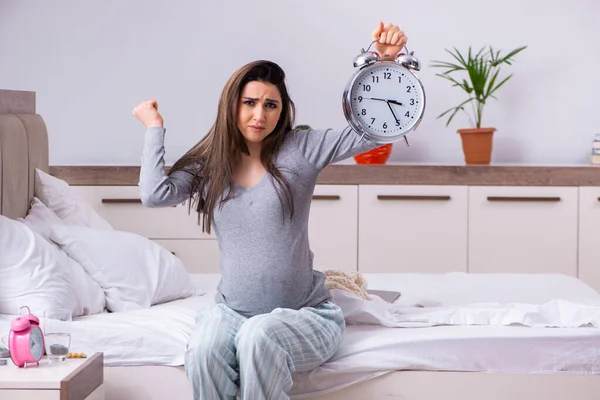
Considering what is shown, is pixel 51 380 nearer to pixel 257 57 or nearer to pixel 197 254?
pixel 197 254

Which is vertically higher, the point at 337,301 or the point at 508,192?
the point at 508,192

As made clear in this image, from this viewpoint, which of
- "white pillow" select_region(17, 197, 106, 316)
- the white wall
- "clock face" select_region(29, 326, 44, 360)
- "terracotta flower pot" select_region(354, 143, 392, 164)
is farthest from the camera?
the white wall

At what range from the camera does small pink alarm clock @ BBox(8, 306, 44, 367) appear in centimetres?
200

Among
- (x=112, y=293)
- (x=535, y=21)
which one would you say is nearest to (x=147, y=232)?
(x=112, y=293)

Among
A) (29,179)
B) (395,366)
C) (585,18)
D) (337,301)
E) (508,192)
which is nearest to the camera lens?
(395,366)

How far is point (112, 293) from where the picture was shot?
2.57 meters

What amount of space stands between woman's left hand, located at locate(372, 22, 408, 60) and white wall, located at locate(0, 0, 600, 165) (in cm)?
230

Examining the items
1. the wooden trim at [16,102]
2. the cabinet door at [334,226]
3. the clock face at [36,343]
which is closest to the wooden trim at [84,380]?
the clock face at [36,343]

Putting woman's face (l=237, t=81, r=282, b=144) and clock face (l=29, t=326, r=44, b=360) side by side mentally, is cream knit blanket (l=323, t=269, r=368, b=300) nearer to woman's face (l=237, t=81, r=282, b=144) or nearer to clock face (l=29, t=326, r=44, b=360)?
woman's face (l=237, t=81, r=282, b=144)

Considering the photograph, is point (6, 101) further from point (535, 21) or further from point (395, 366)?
point (535, 21)

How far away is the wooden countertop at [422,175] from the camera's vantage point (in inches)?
159

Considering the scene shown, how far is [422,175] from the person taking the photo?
4.06 meters

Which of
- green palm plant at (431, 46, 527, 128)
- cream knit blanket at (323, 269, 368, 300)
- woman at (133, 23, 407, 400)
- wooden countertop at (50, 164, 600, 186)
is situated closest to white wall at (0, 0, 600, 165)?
green palm plant at (431, 46, 527, 128)

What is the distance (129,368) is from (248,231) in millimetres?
449
